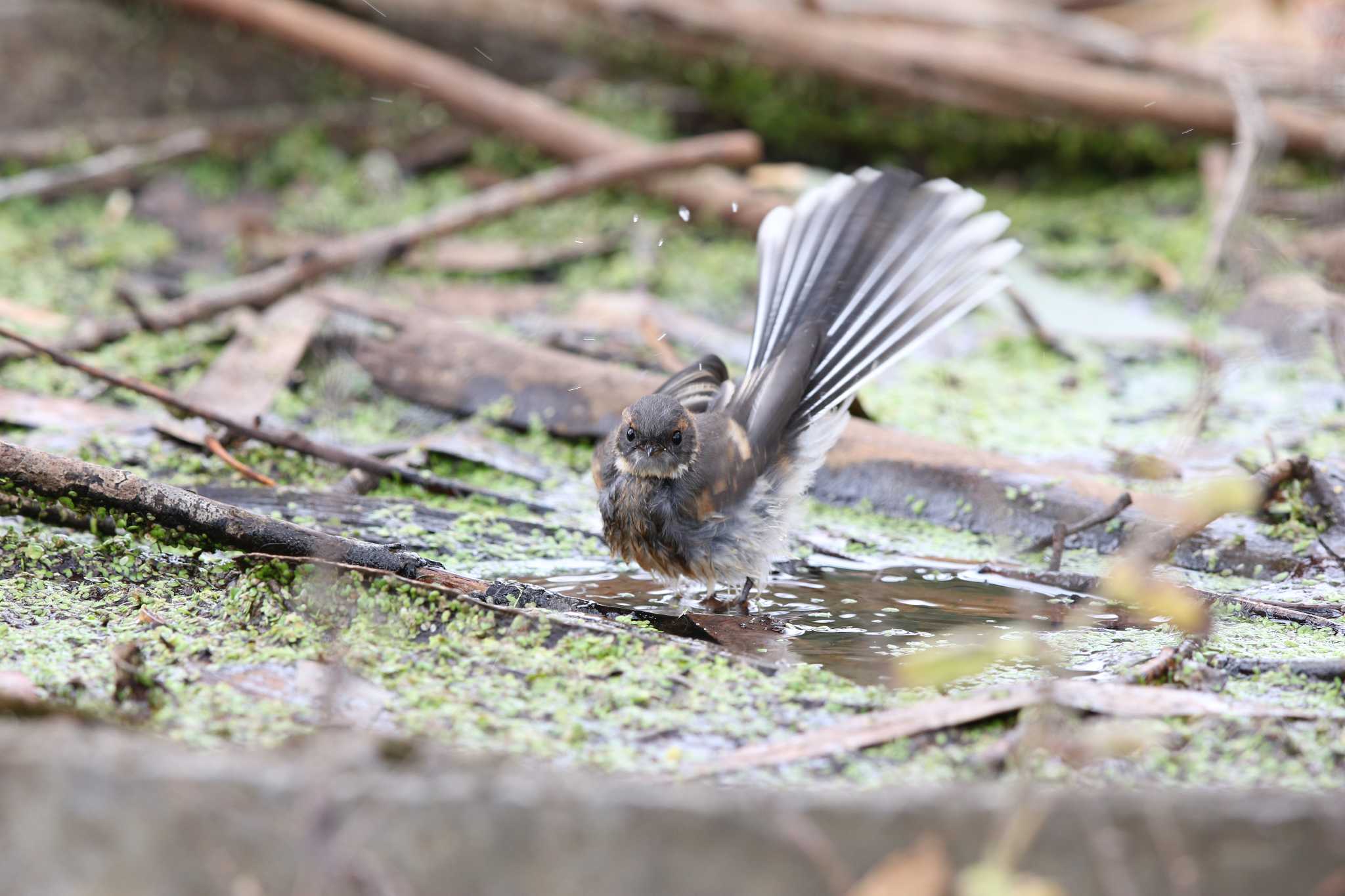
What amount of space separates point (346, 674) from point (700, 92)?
5502 mm

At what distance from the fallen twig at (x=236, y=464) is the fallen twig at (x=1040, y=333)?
2774 millimetres

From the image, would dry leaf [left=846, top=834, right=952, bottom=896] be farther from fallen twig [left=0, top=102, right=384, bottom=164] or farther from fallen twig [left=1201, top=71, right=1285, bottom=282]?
fallen twig [left=0, top=102, right=384, bottom=164]

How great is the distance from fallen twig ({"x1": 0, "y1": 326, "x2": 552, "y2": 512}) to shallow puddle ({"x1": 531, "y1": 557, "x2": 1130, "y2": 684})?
1.67 feet

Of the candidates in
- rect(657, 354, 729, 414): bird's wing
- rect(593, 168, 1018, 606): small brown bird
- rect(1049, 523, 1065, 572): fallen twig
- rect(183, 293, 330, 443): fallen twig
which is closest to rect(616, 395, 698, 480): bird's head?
rect(593, 168, 1018, 606): small brown bird

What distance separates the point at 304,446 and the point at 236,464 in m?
0.18

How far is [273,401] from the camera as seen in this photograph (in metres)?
4.15

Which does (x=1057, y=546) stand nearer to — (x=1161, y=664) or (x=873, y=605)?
(x=873, y=605)

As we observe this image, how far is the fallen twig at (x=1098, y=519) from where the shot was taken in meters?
3.33

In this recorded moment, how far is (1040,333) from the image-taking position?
5.18 meters

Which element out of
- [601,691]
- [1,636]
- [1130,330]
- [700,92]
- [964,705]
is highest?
[700,92]

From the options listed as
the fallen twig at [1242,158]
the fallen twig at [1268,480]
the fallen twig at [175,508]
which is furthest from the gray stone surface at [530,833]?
the fallen twig at [1242,158]

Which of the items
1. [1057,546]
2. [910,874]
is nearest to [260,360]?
[1057,546]

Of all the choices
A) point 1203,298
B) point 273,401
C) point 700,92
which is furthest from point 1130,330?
point 273,401

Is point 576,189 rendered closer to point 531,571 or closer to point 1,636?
point 531,571
